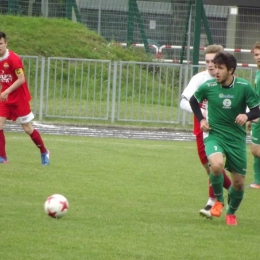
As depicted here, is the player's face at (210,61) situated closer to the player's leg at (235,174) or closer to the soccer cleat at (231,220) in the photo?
the player's leg at (235,174)

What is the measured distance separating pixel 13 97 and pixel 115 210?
4.23 metres

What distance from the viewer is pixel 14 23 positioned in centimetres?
2584

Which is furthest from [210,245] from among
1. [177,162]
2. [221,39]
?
[221,39]

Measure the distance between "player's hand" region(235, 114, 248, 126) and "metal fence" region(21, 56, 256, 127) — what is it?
38.7ft

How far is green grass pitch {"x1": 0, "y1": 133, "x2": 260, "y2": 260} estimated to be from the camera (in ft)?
23.2

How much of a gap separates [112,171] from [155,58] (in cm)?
1290

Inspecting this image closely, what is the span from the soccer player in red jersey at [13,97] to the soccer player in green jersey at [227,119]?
4.57m

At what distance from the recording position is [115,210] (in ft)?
29.8

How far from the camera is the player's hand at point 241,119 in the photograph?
26.8ft

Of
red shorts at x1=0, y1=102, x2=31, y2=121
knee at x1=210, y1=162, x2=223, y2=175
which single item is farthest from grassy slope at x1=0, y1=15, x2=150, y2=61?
knee at x1=210, y1=162, x2=223, y2=175

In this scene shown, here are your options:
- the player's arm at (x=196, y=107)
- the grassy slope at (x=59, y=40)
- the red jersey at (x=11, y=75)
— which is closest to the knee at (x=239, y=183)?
the player's arm at (x=196, y=107)

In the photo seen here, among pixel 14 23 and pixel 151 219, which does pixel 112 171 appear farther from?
pixel 14 23

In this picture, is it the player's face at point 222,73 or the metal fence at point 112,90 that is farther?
the metal fence at point 112,90

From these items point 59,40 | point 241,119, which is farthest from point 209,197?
point 59,40
